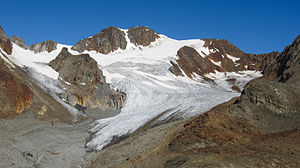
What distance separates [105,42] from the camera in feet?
325

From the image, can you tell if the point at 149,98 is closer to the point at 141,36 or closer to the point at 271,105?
the point at 271,105

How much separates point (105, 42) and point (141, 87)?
47008 mm

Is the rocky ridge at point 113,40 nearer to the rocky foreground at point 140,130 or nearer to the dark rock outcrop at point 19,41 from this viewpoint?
the dark rock outcrop at point 19,41

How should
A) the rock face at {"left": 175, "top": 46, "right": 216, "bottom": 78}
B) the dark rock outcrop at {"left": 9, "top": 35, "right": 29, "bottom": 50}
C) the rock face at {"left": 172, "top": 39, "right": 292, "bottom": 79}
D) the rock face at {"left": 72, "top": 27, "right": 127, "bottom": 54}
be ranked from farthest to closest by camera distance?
the rock face at {"left": 172, "top": 39, "right": 292, "bottom": 79}
the rock face at {"left": 72, "top": 27, "right": 127, "bottom": 54}
the dark rock outcrop at {"left": 9, "top": 35, "right": 29, "bottom": 50}
the rock face at {"left": 175, "top": 46, "right": 216, "bottom": 78}

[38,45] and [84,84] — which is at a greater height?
[38,45]

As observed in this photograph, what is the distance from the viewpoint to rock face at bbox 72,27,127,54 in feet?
317

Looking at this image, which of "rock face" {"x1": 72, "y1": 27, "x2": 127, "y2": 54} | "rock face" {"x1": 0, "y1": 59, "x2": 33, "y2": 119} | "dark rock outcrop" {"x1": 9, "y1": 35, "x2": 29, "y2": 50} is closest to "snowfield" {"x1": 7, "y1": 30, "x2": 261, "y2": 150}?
"rock face" {"x1": 72, "y1": 27, "x2": 127, "y2": 54}

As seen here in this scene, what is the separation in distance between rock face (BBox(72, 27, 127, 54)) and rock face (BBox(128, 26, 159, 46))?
3926 millimetres

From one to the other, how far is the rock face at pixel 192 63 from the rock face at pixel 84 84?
33623 millimetres

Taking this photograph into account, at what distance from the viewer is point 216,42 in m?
119

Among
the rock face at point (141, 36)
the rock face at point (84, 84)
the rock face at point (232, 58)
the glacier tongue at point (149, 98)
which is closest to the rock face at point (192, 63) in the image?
the rock face at point (232, 58)

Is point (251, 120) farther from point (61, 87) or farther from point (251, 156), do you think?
point (61, 87)

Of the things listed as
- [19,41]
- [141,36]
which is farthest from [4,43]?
[141,36]

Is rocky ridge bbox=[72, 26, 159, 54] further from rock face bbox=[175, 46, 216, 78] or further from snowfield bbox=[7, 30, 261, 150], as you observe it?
rock face bbox=[175, 46, 216, 78]
